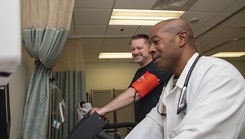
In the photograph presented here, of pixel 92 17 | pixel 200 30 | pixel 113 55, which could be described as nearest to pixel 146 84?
pixel 92 17

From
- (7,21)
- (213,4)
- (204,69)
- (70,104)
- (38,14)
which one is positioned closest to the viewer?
(7,21)

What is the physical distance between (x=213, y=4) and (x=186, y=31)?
1886 mm

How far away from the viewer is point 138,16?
2.96 meters

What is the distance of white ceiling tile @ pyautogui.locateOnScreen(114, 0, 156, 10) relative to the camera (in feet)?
8.05

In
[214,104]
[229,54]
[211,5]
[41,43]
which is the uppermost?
[211,5]

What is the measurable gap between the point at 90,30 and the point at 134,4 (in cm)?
98

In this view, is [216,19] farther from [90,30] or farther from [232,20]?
[90,30]

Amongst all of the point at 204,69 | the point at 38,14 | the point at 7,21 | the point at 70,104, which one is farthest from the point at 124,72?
the point at 7,21

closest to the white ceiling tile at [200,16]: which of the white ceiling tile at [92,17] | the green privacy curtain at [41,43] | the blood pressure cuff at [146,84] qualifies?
the white ceiling tile at [92,17]

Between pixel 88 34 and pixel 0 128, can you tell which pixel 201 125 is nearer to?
pixel 0 128

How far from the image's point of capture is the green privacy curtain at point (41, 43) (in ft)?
4.37

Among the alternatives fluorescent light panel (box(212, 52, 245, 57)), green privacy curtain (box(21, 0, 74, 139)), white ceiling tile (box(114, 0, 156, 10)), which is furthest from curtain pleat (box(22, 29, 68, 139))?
fluorescent light panel (box(212, 52, 245, 57))

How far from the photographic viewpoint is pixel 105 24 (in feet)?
10.0

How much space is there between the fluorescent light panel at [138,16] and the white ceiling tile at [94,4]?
249 mm
